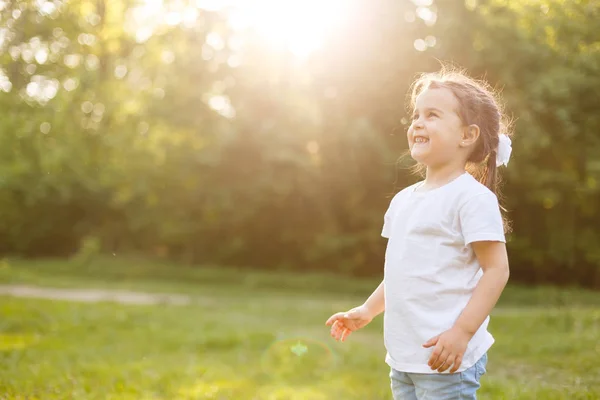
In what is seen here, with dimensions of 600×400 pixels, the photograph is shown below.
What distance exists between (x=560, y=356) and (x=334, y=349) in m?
2.88

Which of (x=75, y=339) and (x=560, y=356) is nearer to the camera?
(x=560, y=356)

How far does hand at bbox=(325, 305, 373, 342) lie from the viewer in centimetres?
320

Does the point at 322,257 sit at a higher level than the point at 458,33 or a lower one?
lower

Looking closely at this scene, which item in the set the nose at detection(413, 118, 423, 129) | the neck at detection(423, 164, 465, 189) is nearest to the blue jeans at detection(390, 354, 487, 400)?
the neck at detection(423, 164, 465, 189)

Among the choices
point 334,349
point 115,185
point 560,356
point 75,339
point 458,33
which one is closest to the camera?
point 560,356

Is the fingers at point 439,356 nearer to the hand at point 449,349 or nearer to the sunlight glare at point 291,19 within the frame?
the hand at point 449,349

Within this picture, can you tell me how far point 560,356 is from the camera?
821cm

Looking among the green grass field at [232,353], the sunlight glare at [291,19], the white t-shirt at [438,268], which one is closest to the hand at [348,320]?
the white t-shirt at [438,268]

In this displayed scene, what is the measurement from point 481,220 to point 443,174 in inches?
13.9

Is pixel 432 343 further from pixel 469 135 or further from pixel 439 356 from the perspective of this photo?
pixel 469 135

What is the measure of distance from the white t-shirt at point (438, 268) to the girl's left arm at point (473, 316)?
2.8 inches

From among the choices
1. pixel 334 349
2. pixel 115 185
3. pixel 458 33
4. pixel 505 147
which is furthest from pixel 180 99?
pixel 505 147

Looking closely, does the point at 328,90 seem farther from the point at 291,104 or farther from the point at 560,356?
the point at 560,356

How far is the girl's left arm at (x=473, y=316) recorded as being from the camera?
8.41 ft
